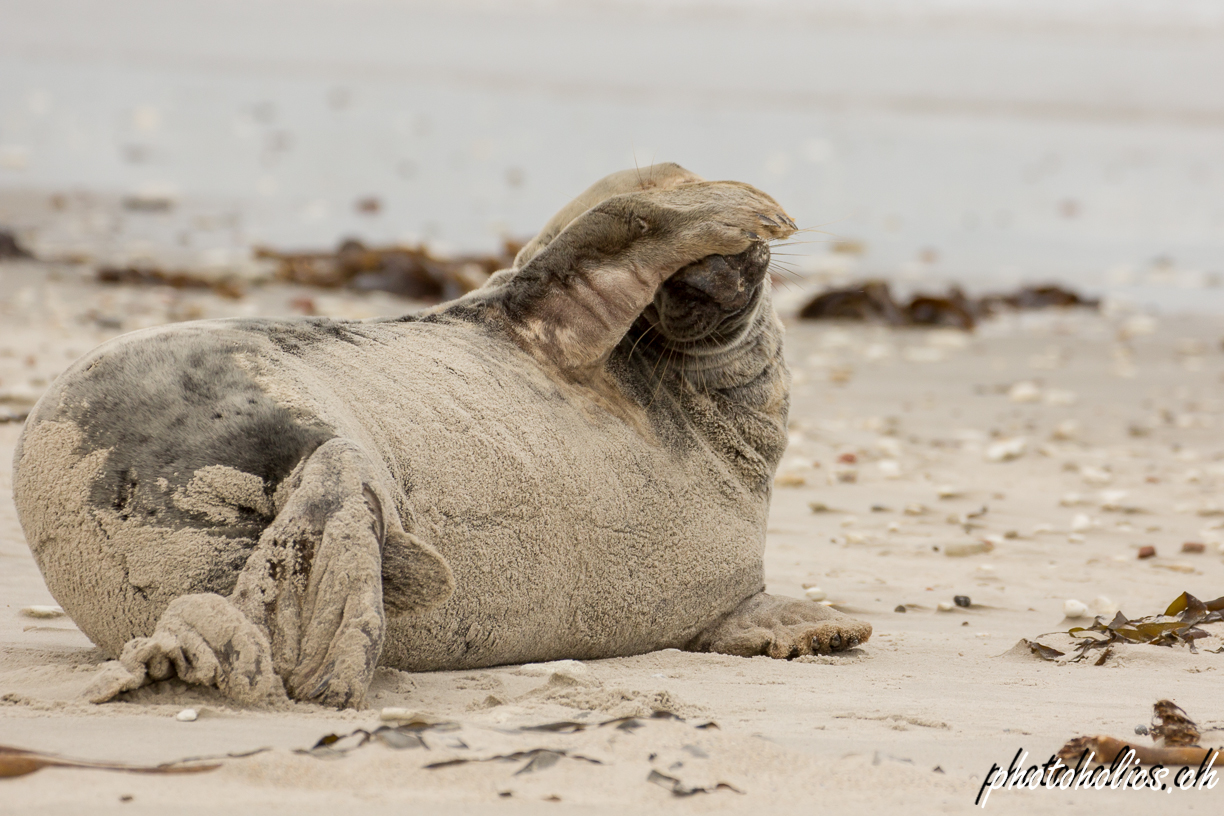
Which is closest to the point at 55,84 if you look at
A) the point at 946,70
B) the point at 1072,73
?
the point at 946,70

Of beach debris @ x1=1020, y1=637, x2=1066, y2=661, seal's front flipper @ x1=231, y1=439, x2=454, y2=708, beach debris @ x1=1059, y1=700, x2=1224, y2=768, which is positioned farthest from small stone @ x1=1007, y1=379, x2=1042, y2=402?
seal's front flipper @ x1=231, y1=439, x2=454, y2=708

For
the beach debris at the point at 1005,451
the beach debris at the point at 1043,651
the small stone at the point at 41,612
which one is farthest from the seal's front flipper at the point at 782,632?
the beach debris at the point at 1005,451

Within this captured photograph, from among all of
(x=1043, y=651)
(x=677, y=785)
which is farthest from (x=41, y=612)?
(x=1043, y=651)

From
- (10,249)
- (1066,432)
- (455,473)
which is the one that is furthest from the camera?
(10,249)

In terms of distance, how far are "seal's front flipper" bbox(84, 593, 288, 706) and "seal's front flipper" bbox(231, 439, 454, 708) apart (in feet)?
0.13

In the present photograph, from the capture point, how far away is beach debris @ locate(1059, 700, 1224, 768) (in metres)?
2.52

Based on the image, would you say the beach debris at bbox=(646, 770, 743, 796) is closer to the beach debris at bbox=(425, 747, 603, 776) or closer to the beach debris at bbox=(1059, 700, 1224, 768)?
the beach debris at bbox=(425, 747, 603, 776)

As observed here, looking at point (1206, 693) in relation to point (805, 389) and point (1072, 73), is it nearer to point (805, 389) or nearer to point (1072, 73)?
point (805, 389)

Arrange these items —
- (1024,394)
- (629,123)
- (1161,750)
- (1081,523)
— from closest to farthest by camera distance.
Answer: (1161,750), (1081,523), (1024,394), (629,123)

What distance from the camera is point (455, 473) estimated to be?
3.14 meters

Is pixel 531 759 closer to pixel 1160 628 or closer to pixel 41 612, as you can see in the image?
pixel 41 612

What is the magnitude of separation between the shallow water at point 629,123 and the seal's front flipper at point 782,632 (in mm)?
3799

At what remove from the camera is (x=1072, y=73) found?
2858 cm

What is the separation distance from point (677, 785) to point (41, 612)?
2.19 metres
